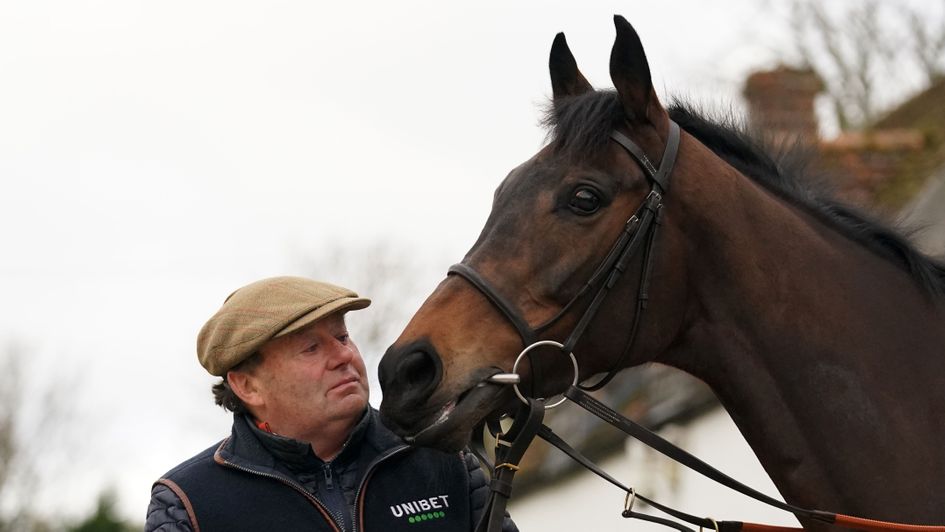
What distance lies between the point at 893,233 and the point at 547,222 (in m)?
1.14

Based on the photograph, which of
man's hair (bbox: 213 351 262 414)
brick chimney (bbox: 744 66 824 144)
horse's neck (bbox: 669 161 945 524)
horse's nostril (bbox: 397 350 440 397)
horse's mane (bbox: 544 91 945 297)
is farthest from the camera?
brick chimney (bbox: 744 66 824 144)

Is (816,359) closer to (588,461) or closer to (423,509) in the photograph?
(588,461)

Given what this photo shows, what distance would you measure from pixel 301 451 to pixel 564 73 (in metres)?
1.47

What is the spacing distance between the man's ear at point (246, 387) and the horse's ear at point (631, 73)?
1.47 m

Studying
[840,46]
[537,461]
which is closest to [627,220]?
[537,461]

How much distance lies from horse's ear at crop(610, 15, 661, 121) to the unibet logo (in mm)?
1357

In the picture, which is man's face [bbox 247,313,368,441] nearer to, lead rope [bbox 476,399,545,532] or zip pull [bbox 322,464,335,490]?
zip pull [bbox 322,464,335,490]

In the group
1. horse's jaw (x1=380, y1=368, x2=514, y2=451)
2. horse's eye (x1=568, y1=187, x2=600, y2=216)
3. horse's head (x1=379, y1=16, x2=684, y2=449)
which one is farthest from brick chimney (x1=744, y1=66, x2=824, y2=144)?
horse's jaw (x1=380, y1=368, x2=514, y2=451)

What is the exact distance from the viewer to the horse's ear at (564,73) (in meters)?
4.11

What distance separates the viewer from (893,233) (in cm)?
395

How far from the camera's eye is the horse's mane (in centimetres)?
376

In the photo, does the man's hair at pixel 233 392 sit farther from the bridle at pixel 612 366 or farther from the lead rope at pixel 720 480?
the lead rope at pixel 720 480

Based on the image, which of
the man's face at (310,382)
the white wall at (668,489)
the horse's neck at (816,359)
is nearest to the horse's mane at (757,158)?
the horse's neck at (816,359)

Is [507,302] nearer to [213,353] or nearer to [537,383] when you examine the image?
[537,383]
